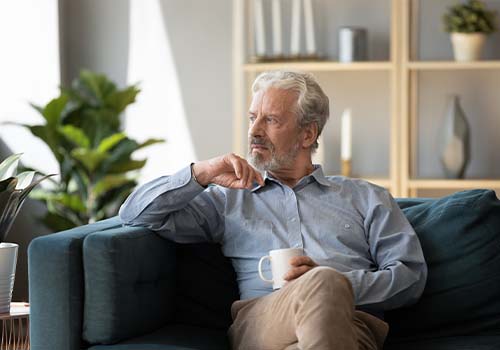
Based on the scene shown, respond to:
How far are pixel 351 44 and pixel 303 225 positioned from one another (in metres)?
2.18

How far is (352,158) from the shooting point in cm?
511

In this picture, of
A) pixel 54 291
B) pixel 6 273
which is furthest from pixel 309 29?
pixel 54 291

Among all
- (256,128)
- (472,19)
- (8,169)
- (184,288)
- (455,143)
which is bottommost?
(184,288)

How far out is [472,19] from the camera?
4707 mm

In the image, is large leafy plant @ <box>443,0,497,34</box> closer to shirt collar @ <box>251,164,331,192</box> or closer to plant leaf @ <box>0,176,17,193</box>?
shirt collar @ <box>251,164,331,192</box>

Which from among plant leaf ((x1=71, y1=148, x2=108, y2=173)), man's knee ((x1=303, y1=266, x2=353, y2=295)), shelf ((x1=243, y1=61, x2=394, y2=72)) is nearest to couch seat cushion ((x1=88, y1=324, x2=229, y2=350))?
man's knee ((x1=303, y1=266, x2=353, y2=295))

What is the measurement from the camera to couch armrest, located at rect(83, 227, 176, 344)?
100 inches

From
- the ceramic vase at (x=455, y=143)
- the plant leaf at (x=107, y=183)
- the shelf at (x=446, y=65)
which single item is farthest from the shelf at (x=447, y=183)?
the plant leaf at (x=107, y=183)

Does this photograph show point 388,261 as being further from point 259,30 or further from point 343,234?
point 259,30

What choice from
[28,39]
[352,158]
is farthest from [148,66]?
[352,158]

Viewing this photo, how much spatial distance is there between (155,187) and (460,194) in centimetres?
90

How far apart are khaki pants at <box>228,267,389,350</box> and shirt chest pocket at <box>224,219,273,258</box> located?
0.19m

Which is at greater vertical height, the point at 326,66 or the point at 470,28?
the point at 470,28

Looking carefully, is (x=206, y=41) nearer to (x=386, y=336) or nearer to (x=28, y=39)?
(x=28, y=39)
